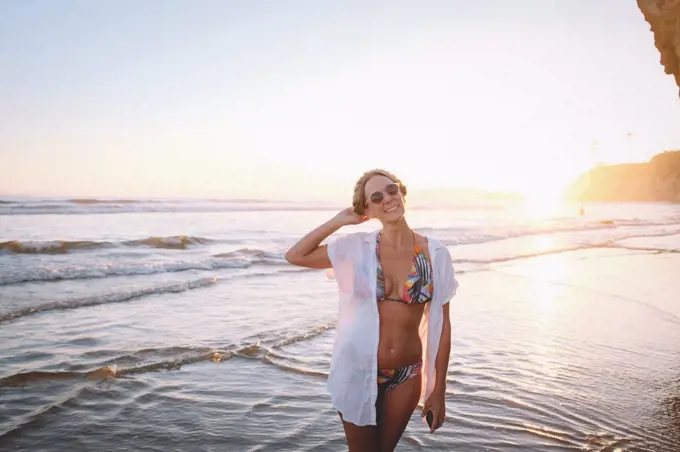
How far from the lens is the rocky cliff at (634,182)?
12925cm

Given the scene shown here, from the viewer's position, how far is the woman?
3018 mm

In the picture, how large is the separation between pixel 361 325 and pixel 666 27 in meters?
8.11

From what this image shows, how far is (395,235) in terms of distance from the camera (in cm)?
324

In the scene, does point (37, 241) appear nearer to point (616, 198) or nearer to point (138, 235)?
point (138, 235)

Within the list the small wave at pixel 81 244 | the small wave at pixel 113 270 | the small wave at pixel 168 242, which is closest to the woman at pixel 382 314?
the small wave at pixel 113 270

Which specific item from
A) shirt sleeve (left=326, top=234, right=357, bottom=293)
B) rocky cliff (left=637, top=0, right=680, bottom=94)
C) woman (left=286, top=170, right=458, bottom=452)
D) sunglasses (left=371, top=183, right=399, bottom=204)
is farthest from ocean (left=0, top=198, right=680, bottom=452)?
rocky cliff (left=637, top=0, right=680, bottom=94)

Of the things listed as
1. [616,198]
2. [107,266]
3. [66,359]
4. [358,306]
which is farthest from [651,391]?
[616,198]

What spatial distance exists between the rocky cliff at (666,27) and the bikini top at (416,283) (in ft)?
23.2

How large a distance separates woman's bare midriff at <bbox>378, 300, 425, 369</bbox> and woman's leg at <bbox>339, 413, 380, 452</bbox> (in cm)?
36

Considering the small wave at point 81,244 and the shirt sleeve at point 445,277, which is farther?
the small wave at point 81,244

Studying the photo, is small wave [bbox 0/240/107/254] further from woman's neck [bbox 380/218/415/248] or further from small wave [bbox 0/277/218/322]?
woman's neck [bbox 380/218/415/248]

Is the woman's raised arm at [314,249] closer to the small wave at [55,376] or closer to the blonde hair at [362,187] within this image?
the blonde hair at [362,187]

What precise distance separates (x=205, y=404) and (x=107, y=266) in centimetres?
1182

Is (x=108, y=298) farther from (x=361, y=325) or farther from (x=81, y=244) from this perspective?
(x=81, y=244)
